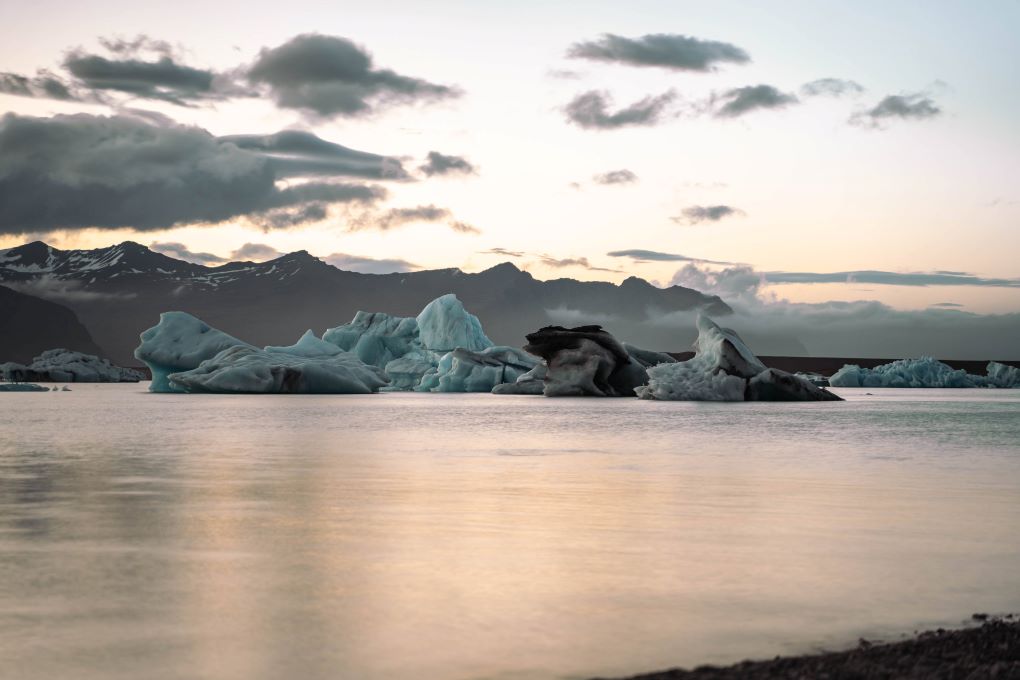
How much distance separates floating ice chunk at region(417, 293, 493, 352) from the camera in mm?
61656

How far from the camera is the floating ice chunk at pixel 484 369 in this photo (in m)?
57.4

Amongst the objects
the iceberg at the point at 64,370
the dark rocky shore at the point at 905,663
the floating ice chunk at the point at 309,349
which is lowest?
the iceberg at the point at 64,370

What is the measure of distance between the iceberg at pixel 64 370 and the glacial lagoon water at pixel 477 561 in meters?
84.1

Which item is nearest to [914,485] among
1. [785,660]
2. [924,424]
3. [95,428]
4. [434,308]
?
[785,660]

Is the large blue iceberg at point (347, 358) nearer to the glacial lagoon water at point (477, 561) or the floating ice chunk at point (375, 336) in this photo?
the floating ice chunk at point (375, 336)

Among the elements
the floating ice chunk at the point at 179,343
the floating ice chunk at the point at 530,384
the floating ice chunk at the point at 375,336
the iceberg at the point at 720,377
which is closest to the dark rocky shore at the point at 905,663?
the iceberg at the point at 720,377

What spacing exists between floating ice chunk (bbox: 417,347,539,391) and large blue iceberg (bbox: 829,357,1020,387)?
3091cm

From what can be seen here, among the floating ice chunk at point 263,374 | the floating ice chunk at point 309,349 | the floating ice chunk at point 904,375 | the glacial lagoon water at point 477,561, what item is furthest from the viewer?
the floating ice chunk at point 904,375

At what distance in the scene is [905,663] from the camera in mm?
3764

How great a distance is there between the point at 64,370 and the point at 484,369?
177 ft

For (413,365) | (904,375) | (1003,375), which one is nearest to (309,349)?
(413,365)

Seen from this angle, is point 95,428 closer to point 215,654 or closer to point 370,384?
point 215,654

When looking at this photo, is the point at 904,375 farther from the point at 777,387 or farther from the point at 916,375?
the point at 777,387

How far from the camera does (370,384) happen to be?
5394 cm
